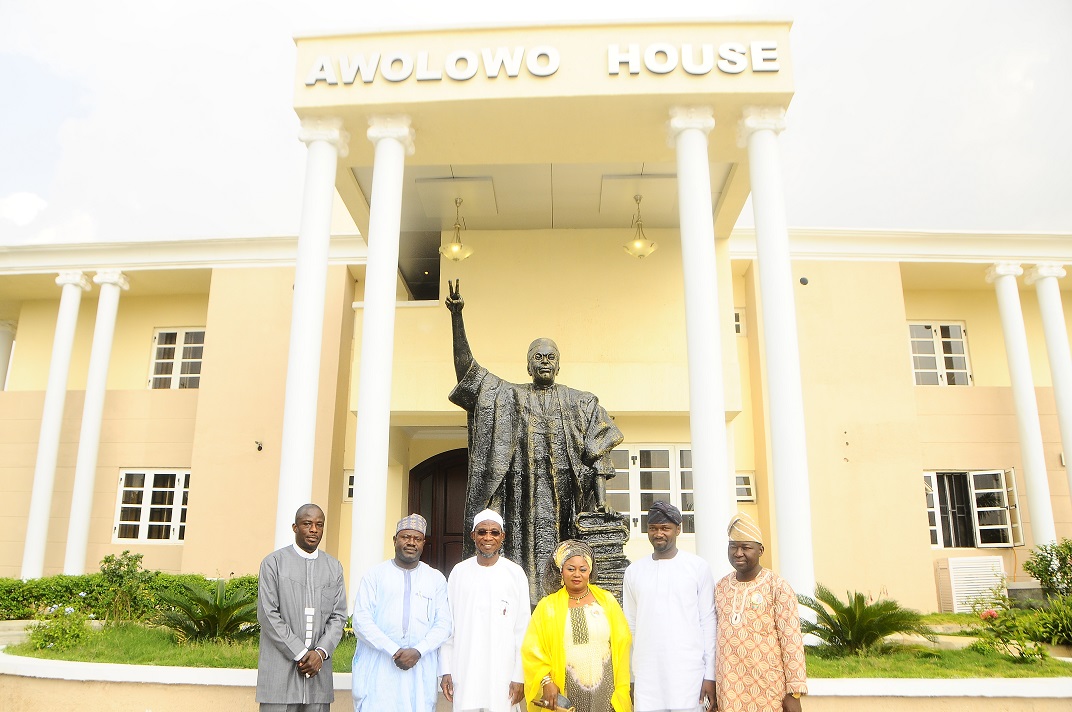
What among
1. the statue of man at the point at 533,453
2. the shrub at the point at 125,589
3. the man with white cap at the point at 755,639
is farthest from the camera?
the shrub at the point at 125,589

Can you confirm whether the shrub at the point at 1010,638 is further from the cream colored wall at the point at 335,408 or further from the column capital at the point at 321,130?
the cream colored wall at the point at 335,408

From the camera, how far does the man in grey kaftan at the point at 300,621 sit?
439 cm

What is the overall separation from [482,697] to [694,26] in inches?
306

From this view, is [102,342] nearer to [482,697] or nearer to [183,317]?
[183,317]

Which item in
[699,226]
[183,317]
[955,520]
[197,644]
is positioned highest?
[183,317]

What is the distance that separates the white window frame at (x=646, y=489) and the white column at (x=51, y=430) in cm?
1040

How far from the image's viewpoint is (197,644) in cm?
727

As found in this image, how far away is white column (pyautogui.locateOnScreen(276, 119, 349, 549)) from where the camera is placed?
27.0 ft

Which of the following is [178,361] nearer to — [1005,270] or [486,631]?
[486,631]

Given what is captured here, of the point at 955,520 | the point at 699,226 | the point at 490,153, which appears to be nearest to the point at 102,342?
the point at 490,153

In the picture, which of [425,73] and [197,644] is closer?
A: [197,644]

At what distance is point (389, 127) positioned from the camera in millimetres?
9227

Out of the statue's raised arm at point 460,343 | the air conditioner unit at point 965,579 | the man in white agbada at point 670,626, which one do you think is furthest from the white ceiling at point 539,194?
the man in white agbada at point 670,626

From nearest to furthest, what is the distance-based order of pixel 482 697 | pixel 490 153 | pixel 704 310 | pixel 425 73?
pixel 482 697
pixel 704 310
pixel 425 73
pixel 490 153
